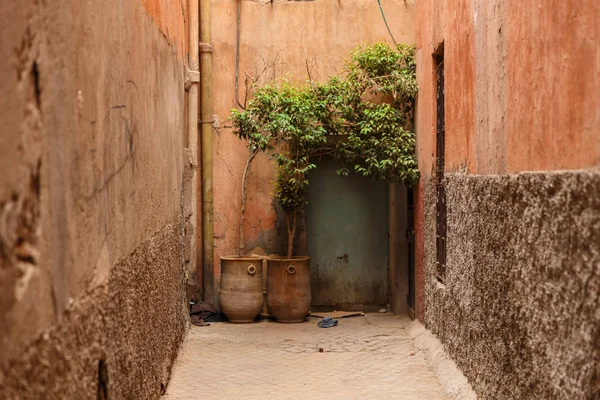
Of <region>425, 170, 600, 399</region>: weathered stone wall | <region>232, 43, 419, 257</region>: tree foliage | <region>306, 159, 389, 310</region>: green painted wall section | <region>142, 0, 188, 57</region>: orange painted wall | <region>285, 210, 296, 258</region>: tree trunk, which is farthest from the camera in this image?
<region>306, 159, 389, 310</region>: green painted wall section

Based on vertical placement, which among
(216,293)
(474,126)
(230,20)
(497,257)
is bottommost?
(216,293)

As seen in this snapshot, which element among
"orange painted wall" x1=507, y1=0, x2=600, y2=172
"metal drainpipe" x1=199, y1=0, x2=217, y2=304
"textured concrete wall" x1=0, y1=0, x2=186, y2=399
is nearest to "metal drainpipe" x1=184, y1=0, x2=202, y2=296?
"metal drainpipe" x1=199, y1=0, x2=217, y2=304

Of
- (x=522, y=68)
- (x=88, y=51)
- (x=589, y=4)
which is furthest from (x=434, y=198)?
(x=88, y=51)

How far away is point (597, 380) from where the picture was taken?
3.22m

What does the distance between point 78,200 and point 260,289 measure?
7.04 metres

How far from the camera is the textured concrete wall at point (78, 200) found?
7.16ft

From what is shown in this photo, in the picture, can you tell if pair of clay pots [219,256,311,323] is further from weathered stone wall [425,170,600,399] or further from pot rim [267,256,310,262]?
weathered stone wall [425,170,600,399]

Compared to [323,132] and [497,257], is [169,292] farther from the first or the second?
[323,132]

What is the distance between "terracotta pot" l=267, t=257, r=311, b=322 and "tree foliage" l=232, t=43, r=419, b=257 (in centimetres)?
31

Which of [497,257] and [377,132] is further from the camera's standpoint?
[377,132]

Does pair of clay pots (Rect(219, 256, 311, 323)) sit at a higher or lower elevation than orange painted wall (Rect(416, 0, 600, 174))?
lower

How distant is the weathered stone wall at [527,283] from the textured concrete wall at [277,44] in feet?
13.5

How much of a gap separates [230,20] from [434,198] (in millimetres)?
4004

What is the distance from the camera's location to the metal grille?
800cm
